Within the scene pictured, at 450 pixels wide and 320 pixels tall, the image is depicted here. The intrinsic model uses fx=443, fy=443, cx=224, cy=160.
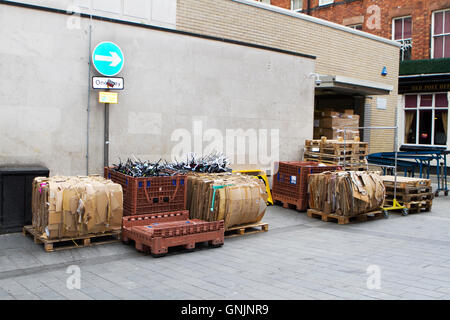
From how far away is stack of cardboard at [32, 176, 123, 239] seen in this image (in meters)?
7.12

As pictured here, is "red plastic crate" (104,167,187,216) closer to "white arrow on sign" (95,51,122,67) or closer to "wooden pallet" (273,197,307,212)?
"white arrow on sign" (95,51,122,67)

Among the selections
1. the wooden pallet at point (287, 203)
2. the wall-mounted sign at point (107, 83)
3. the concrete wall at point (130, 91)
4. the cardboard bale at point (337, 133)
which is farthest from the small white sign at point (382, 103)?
the wall-mounted sign at point (107, 83)

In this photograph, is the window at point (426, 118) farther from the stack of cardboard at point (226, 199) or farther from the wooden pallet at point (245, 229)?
the stack of cardboard at point (226, 199)

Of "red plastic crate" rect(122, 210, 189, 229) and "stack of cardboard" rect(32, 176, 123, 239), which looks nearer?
"stack of cardboard" rect(32, 176, 123, 239)

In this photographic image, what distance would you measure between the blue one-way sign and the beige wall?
3609 millimetres

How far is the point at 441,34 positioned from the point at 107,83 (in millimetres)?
20031

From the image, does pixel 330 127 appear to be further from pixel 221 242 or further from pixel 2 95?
pixel 2 95

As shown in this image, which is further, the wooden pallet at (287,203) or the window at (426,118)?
the window at (426,118)

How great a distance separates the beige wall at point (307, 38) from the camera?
13570 mm

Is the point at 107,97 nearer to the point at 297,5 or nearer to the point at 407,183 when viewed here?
the point at 407,183

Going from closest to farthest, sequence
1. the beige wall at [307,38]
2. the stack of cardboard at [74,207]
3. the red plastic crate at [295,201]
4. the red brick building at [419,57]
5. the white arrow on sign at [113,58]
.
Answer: the stack of cardboard at [74,207] → the white arrow on sign at [113,58] → the red plastic crate at [295,201] → the beige wall at [307,38] → the red brick building at [419,57]

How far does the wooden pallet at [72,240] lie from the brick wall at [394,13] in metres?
21.2

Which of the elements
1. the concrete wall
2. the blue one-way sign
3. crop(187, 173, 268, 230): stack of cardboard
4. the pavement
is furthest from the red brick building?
the blue one-way sign
